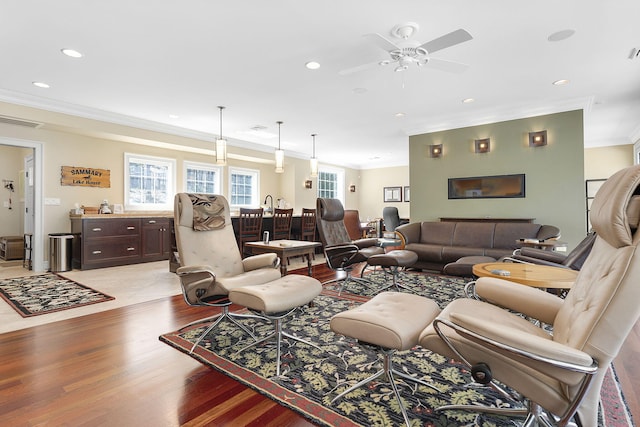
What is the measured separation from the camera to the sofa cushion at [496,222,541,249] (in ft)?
15.3

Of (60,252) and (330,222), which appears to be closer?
(330,222)

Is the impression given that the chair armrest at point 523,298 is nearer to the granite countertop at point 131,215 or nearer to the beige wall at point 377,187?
the granite countertop at point 131,215

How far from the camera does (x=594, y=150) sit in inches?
293

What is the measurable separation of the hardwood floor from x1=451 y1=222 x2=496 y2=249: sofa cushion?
230 cm

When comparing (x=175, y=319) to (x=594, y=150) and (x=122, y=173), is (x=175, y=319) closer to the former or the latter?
(x=122, y=173)

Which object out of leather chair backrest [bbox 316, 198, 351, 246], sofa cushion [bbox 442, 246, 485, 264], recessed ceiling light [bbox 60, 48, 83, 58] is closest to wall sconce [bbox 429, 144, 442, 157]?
sofa cushion [bbox 442, 246, 485, 264]

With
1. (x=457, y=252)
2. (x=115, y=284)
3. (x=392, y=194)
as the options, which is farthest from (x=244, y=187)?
(x=457, y=252)

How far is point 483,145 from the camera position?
5.56 metres

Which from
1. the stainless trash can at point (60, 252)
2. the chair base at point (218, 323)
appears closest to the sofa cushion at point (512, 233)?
the chair base at point (218, 323)

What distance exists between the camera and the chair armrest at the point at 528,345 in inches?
39.9

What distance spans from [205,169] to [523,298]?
278 inches

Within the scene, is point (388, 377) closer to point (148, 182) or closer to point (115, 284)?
point (115, 284)

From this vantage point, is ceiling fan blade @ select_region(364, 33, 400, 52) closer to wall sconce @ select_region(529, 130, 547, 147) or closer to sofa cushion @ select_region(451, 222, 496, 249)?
sofa cushion @ select_region(451, 222, 496, 249)

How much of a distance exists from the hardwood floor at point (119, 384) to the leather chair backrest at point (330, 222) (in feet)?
6.74
